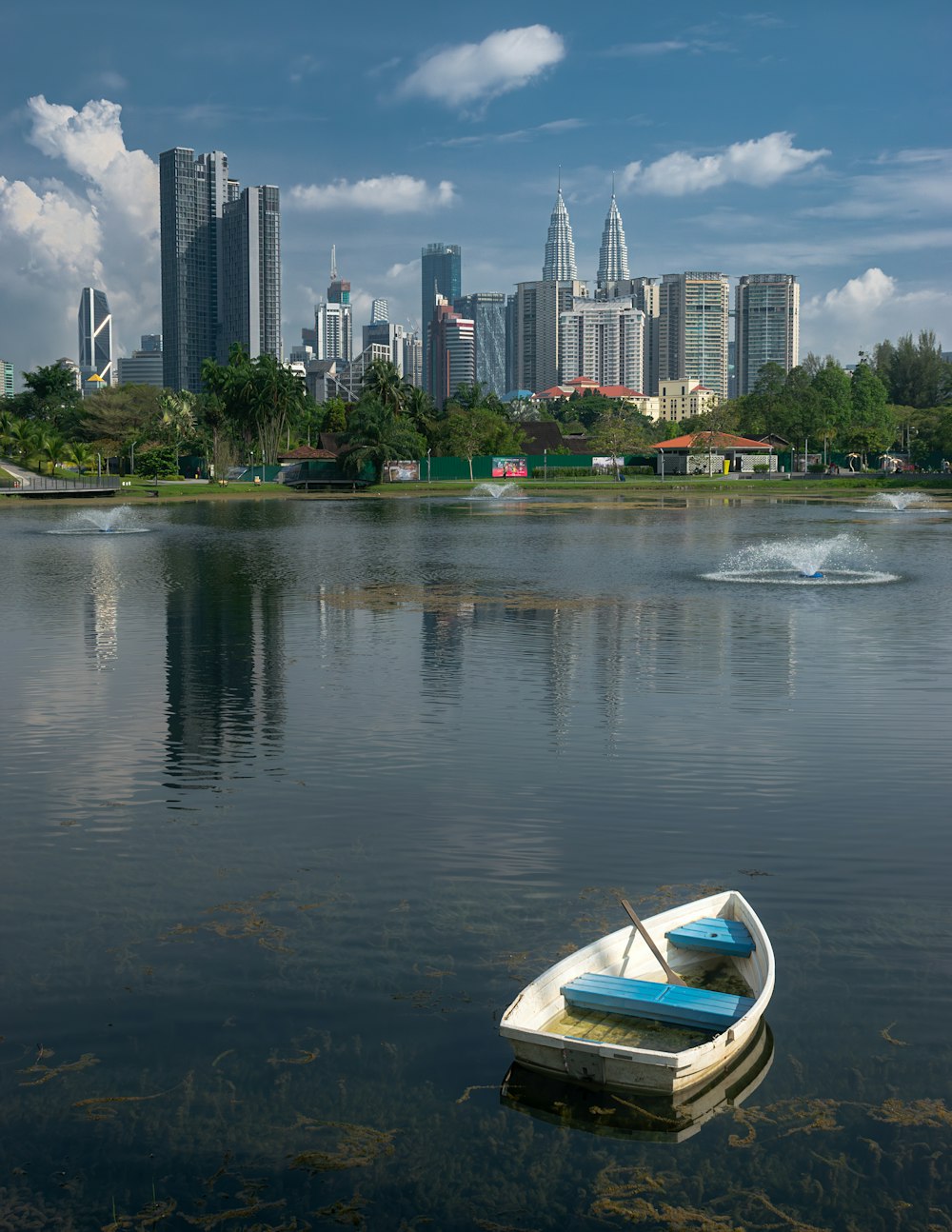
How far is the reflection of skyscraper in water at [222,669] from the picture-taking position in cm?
2041

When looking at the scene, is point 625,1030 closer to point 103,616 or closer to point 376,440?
point 103,616

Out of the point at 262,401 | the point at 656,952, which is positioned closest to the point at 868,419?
the point at 262,401

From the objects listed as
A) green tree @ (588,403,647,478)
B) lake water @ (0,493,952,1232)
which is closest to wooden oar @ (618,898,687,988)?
lake water @ (0,493,952,1232)

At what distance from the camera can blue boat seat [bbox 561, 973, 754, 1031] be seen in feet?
33.0

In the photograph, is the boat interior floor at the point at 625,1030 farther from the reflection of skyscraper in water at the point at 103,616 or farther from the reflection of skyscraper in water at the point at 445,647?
the reflection of skyscraper in water at the point at 103,616

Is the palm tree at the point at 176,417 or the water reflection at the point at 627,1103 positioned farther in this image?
the palm tree at the point at 176,417

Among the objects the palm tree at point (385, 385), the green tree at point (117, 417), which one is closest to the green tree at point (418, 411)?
the palm tree at point (385, 385)

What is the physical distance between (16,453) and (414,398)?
49.9m

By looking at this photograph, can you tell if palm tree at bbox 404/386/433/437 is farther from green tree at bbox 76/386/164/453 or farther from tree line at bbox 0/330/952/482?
green tree at bbox 76/386/164/453

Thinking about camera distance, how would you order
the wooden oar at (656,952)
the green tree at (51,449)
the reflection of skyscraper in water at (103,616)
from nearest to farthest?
the wooden oar at (656,952), the reflection of skyscraper in water at (103,616), the green tree at (51,449)

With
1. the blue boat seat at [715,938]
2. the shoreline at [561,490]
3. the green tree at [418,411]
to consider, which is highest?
the green tree at [418,411]

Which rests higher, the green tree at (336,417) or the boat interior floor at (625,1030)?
the green tree at (336,417)

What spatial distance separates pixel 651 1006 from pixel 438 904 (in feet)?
11.3

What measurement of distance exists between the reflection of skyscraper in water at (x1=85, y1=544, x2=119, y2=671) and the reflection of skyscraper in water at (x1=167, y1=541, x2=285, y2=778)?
1.36 metres
